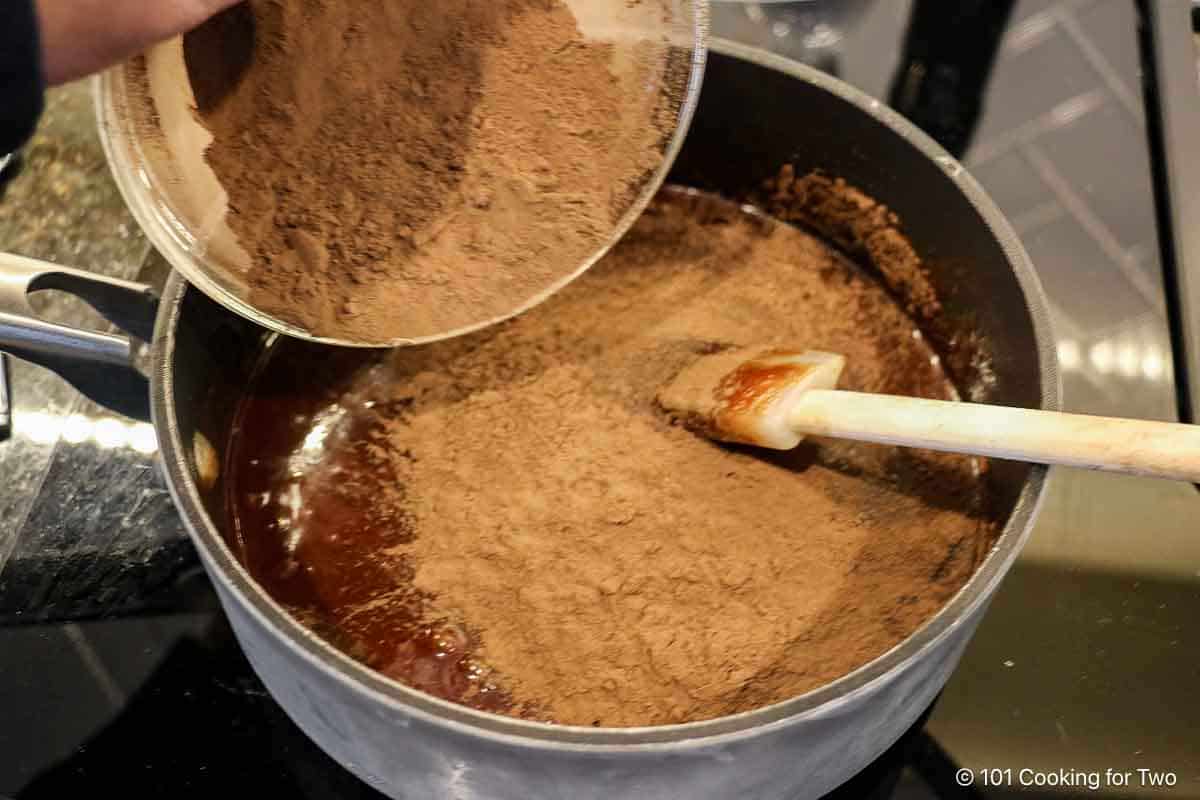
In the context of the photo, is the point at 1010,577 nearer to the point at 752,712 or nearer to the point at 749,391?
the point at 749,391

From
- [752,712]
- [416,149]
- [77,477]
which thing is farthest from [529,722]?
[77,477]

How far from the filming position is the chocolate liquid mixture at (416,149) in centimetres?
67

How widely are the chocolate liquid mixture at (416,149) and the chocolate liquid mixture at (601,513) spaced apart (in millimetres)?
130

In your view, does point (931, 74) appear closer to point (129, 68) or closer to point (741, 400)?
point (741, 400)

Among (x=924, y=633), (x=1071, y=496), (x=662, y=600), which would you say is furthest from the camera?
(x=1071, y=496)

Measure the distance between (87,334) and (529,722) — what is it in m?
0.42

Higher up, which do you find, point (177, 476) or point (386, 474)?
point (177, 476)

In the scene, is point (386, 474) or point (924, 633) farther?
point (386, 474)

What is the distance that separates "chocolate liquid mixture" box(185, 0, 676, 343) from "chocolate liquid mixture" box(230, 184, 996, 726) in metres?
0.13

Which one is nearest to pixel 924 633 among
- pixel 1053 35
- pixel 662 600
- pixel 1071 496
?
pixel 662 600

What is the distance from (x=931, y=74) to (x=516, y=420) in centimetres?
59

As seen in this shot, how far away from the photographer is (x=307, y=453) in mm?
875

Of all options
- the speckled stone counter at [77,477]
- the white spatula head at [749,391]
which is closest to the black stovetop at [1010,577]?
the speckled stone counter at [77,477]

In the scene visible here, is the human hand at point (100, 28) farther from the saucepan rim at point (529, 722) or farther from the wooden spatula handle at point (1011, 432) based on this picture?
the wooden spatula handle at point (1011, 432)
